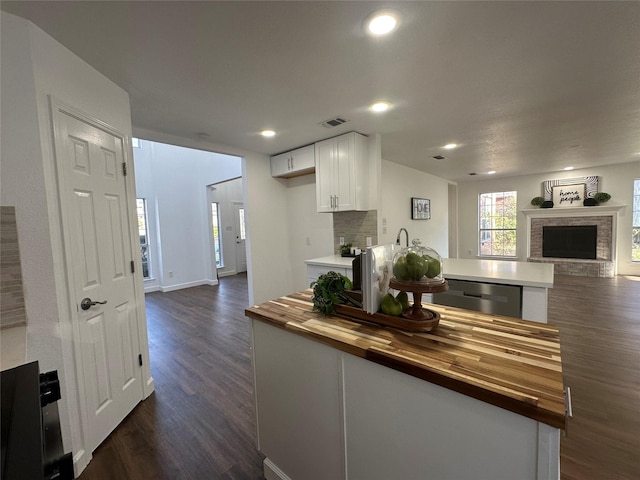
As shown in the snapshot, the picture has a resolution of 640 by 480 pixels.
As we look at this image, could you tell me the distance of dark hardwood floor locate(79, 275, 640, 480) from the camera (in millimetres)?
1631

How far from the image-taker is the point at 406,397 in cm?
97

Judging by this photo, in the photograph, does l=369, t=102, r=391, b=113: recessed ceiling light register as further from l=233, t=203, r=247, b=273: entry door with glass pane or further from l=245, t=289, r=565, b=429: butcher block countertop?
l=233, t=203, r=247, b=273: entry door with glass pane

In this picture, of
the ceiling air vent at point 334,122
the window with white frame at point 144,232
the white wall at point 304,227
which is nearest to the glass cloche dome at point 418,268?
the ceiling air vent at point 334,122

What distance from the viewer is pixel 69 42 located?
1568 mm

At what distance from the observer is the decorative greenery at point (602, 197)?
19.7 ft

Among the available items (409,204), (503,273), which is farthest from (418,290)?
(409,204)

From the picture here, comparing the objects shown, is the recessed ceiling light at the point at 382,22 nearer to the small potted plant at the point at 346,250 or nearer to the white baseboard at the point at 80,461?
the small potted plant at the point at 346,250

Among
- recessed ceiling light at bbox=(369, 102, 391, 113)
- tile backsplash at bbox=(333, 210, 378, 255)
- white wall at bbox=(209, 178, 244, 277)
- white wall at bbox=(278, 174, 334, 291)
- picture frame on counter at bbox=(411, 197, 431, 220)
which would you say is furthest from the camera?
white wall at bbox=(209, 178, 244, 277)

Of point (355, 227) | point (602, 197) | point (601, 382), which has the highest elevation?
point (602, 197)

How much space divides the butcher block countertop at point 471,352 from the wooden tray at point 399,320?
0.03 metres

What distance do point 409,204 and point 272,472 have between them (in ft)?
14.9

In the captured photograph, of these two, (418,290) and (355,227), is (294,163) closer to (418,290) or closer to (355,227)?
(355,227)

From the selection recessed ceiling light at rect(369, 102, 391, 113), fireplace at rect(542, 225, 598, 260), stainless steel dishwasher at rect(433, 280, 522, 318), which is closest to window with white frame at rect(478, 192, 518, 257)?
fireplace at rect(542, 225, 598, 260)

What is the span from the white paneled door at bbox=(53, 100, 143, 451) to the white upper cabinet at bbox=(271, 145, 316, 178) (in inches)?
83.0
